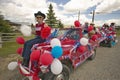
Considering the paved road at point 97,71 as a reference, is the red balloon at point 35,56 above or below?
above

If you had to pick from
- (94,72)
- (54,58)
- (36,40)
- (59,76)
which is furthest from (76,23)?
(54,58)

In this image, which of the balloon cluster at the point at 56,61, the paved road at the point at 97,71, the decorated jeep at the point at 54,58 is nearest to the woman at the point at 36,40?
the decorated jeep at the point at 54,58

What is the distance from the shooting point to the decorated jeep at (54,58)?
3.30 m

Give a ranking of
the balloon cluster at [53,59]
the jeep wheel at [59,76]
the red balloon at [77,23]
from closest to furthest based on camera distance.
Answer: the balloon cluster at [53,59] < the jeep wheel at [59,76] < the red balloon at [77,23]

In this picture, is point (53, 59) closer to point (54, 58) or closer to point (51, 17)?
point (54, 58)

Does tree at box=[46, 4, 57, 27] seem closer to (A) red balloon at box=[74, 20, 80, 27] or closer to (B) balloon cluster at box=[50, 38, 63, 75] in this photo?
(A) red balloon at box=[74, 20, 80, 27]

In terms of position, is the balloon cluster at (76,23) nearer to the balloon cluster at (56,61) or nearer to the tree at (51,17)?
the balloon cluster at (56,61)

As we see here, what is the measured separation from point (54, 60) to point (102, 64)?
372cm

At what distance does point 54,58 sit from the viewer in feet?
11.1

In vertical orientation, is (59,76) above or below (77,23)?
below

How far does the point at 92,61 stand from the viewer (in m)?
6.92

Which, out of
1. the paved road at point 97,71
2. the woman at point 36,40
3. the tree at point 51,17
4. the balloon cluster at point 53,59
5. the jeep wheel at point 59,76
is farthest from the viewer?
the tree at point 51,17

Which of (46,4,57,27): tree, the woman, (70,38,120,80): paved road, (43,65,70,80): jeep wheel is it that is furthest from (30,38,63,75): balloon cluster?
(46,4,57,27): tree

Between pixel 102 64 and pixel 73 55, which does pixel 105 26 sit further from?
pixel 73 55
